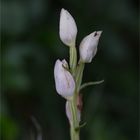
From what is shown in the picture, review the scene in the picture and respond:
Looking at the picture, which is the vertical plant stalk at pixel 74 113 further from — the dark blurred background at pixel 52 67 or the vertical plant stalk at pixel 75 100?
the dark blurred background at pixel 52 67

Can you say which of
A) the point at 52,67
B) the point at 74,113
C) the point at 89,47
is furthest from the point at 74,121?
the point at 52,67

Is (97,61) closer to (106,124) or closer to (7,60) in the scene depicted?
(106,124)

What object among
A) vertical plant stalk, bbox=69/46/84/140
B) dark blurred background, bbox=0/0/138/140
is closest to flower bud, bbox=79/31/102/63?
vertical plant stalk, bbox=69/46/84/140

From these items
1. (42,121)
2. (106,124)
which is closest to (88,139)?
(106,124)

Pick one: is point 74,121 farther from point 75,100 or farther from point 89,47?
point 89,47

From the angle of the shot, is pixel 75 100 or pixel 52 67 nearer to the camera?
pixel 75 100

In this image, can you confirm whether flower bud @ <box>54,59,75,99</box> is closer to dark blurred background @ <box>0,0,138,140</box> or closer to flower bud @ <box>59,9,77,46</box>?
flower bud @ <box>59,9,77,46</box>
